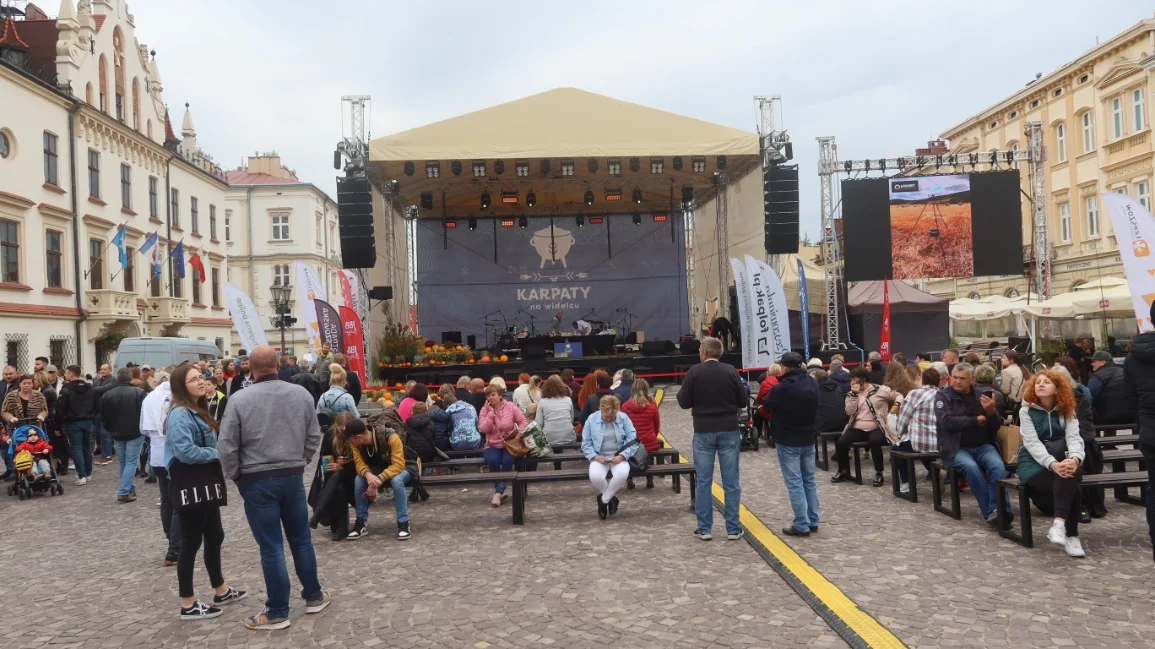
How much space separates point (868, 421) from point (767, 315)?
15.5ft

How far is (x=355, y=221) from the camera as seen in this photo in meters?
18.5

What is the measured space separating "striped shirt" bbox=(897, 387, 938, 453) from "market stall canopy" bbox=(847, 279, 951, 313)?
15617 mm

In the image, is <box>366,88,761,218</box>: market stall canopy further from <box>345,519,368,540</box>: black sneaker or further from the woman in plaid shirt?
<box>345,519,368,540</box>: black sneaker

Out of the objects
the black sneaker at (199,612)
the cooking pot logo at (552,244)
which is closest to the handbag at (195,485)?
the black sneaker at (199,612)

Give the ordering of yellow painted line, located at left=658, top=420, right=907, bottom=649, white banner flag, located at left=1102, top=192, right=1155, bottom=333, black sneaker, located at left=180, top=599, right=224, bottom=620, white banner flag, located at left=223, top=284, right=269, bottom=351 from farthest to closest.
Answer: white banner flag, located at left=223, top=284, right=269, bottom=351
white banner flag, located at left=1102, top=192, right=1155, bottom=333
black sneaker, located at left=180, top=599, right=224, bottom=620
yellow painted line, located at left=658, top=420, right=907, bottom=649

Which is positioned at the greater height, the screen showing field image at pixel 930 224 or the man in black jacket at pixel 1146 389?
the screen showing field image at pixel 930 224

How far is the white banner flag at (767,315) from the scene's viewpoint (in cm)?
1323

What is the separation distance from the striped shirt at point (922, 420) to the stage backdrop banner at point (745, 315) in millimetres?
5261

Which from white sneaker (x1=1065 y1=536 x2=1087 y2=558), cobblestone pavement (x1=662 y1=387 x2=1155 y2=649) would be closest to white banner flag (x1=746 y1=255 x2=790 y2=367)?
cobblestone pavement (x1=662 y1=387 x2=1155 y2=649)

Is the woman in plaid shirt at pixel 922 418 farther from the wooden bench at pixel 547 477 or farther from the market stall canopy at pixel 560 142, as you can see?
the market stall canopy at pixel 560 142

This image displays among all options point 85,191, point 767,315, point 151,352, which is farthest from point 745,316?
point 85,191

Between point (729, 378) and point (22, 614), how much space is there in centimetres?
509

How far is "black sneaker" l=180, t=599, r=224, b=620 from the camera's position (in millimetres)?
5102

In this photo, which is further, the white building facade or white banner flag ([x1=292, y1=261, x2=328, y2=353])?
the white building facade
